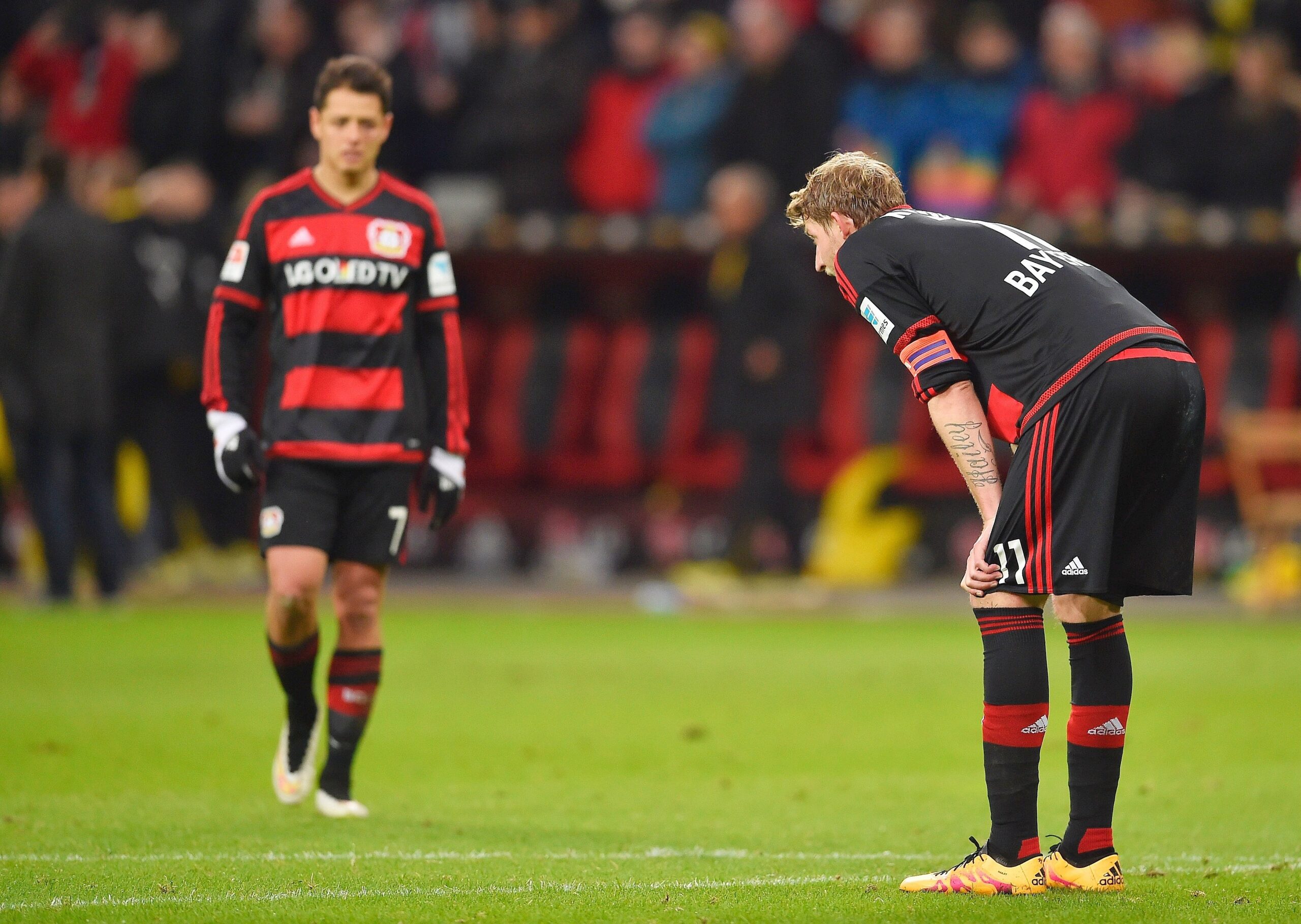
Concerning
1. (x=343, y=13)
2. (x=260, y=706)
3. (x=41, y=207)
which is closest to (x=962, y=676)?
(x=260, y=706)

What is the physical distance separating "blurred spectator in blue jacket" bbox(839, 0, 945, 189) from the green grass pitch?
494 centimetres

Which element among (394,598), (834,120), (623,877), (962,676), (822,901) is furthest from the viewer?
(834,120)

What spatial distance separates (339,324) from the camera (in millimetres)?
6254

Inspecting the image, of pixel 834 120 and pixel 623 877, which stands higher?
pixel 834 120

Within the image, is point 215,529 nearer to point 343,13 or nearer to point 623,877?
point 343,13

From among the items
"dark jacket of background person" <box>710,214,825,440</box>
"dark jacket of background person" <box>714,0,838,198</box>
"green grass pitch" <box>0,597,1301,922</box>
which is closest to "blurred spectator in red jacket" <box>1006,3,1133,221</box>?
"dark jacket of background person" <box>714,0,838,198</box>

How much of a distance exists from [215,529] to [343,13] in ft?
16.8

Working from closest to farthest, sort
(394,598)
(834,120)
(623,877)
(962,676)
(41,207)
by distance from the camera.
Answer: (623,877) → (962,676) → (41,207) → (394,598) → (834,120)

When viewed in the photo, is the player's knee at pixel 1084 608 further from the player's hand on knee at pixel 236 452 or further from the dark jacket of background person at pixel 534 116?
the dark jacket of background person at pixel 534 116

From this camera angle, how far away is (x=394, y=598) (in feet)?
46.8

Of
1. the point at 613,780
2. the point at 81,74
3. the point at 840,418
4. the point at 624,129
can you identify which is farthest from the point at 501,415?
the point at 613,780

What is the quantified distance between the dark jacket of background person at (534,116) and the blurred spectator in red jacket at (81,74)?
3.20 meters

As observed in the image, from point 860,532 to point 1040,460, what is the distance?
33.0ft

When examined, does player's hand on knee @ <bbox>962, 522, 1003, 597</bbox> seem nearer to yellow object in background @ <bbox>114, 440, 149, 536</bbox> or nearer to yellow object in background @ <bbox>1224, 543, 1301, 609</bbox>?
yellow object in background @ <bbox>1224, 543, 1301, 609</bbox>
